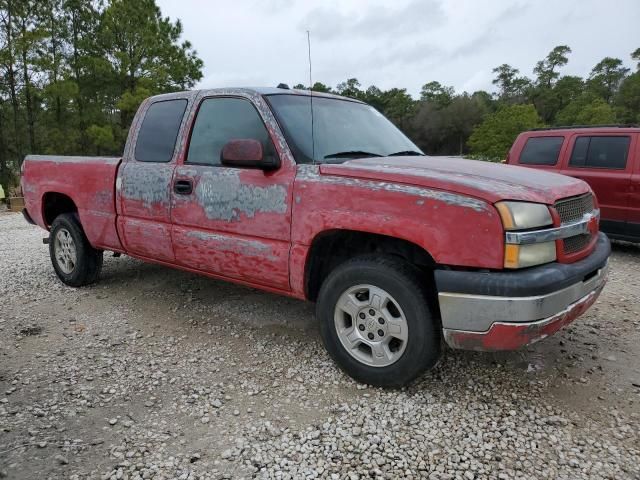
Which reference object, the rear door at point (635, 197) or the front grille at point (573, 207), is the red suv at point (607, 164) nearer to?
the rear door at point (635, 197)

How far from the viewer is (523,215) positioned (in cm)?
248

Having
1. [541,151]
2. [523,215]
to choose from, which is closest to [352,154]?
[523,215]

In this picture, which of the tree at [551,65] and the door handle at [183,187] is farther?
the tree at [551,65]

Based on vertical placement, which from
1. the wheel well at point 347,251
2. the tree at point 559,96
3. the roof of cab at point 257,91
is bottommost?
the wheel well at point 347,251

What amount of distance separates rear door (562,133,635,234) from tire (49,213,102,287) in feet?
21.2

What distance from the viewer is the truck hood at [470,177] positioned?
254 cm

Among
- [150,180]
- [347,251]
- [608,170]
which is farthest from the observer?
[608,170]

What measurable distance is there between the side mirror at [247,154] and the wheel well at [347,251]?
62 centimetres

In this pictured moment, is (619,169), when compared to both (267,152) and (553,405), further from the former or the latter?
(267,152)

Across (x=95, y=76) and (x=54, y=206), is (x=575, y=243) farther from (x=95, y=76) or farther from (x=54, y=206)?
(x=95, y=76)

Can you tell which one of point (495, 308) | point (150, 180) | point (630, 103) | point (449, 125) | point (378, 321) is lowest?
point (378, 321)

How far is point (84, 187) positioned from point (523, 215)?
13.2 ft

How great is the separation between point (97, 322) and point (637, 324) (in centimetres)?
467

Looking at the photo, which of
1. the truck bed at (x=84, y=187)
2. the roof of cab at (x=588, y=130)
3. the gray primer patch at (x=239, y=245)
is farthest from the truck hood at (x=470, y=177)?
the roof of cab at (x=588, y=130)
